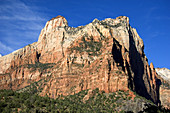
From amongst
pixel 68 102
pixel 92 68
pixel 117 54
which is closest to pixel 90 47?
pixel 117 54

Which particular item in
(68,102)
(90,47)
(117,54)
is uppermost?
(90,47)

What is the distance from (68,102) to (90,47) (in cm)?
6247

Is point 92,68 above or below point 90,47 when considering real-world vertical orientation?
below

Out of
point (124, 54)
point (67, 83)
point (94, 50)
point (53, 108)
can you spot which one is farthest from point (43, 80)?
point (53, 108)

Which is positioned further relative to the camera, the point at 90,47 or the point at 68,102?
the point at 90,47

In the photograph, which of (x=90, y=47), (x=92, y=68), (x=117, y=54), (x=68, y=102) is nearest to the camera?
(x=68, y=102)

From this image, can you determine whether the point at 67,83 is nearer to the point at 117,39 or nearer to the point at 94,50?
the point at 94,50

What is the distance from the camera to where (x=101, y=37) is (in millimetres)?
189250

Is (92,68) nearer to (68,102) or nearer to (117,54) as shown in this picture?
(117,54)

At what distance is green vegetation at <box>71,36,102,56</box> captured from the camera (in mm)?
178000

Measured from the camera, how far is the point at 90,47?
601 ft

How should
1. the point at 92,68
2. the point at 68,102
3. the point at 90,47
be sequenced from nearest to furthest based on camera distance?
the point at 68,102, the point at 92,68, the point at 90,47

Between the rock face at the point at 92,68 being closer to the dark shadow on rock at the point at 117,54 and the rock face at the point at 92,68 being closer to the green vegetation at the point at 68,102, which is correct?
the dark shadow on rock at the point at 117,54

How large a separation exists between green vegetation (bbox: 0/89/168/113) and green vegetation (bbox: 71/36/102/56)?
35573mm
